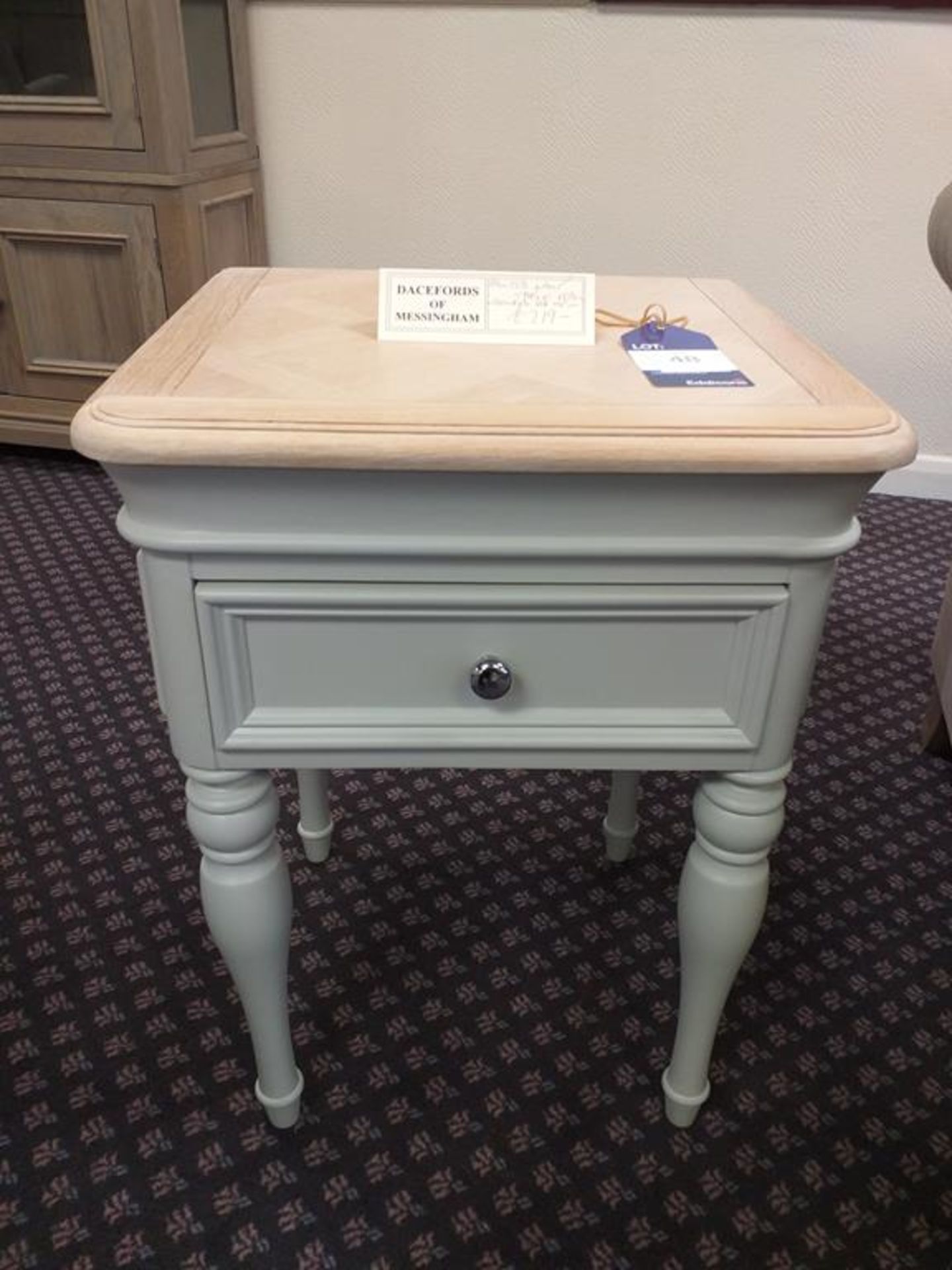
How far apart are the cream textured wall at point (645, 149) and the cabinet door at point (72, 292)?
0.44 meters

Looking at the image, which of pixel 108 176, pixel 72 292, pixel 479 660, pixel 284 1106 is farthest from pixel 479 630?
pixel 72 292

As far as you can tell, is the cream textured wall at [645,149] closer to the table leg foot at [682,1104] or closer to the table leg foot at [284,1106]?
the table leg foot at [682,1104]

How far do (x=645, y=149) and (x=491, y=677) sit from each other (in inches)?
74.8

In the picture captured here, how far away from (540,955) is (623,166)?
1798mm

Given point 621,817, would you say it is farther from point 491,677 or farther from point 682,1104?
point 491,677

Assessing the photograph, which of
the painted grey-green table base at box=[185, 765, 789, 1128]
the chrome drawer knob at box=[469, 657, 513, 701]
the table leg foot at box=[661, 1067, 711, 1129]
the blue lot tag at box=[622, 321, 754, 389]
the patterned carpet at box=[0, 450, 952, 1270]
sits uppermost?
the blue lot tag at box=[622, 321, 754, 389]

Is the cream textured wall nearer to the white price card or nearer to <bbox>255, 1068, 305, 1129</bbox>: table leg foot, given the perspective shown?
the white price card

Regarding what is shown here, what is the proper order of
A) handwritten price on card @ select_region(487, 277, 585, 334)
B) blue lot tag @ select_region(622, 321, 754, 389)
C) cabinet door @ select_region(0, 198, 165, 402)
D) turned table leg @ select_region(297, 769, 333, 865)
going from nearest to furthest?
blue lot tag @ select_region(622, 321, 754, 389), handwritten price on card @ select_region(487, 277, 585, 334), turned table leg @ select_region(297, 769, 333, 865), cabinet door @ select_region(0, 198, 165, 402)

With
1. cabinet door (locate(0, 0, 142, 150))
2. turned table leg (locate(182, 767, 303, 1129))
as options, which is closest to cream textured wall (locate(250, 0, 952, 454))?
cabinet door (locate(0, 0, 142, 150))

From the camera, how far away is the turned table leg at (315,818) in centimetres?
128

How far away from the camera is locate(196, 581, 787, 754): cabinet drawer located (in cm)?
73

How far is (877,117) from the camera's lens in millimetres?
2141

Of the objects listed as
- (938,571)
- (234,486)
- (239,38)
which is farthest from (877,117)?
(234,486)

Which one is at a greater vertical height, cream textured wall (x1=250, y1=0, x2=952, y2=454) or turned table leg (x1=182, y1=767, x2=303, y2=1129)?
cream textured wall (x1=250, y1=0, x2=952, y2=454)
